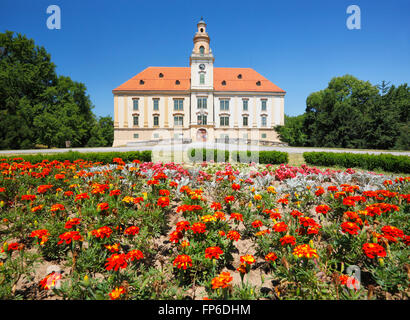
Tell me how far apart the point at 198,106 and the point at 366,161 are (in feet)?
86.0

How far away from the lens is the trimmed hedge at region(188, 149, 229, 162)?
12.0m

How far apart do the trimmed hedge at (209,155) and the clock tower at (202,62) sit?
23507 millimetres

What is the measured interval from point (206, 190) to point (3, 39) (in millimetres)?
41448

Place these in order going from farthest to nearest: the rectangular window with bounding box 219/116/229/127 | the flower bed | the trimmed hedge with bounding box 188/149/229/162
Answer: the rectangular window with bounding box 219/116/229/127
the trimmed hedge with bounding box 188/149/229/162
the flower bed

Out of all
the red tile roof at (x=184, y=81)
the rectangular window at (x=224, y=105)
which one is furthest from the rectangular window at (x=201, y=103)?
the rectangular window at (x=224, y=105)

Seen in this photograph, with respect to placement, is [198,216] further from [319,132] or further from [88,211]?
[319,132]

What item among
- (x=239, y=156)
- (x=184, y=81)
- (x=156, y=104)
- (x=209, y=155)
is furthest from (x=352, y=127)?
(x=156, y=104)

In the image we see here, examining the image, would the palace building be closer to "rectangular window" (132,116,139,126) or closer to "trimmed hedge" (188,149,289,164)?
"rectangular window" (132,116,139,126)

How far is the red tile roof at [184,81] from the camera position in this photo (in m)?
34.7

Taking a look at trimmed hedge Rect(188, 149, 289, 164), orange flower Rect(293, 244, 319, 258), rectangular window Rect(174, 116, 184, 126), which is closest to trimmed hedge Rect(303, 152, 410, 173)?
trimmed hedge Rect(188, 149, 289, 164)

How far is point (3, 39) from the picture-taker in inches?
1145

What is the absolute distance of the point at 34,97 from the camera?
30703mm

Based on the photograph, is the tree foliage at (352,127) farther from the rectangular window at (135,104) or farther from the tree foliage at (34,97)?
the tree foliage at (34,97)
